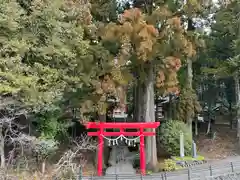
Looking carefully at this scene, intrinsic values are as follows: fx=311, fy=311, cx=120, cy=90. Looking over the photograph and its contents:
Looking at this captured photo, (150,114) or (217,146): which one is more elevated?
(150,114)

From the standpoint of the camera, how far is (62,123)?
16078mm

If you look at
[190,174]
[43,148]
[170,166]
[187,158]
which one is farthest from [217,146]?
[43,148]

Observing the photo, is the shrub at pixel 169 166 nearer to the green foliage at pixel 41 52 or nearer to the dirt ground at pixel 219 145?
the dirt ground at pixel 219 145

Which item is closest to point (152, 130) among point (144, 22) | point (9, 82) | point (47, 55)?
point (144, 22)

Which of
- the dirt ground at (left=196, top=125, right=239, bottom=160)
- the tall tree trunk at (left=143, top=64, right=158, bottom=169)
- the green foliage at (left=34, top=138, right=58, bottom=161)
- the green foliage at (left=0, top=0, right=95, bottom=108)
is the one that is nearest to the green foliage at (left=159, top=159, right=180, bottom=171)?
the tall tree trunk at (left=143, top=64, right=158, bottom=169)

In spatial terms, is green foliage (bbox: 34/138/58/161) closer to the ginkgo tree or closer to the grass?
the ginkgo tree

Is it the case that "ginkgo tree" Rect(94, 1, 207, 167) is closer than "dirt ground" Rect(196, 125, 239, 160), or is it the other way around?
"ginkgo tree" Rect(94, 1, 207, 167)

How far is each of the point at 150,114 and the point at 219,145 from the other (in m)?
5.95

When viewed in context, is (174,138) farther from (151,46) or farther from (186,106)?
(151,46)

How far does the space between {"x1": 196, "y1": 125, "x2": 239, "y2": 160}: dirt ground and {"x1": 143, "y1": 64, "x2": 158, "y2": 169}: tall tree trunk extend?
3.53 m

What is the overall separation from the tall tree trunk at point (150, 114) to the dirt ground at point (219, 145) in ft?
11.6

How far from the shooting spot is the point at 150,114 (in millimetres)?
17125

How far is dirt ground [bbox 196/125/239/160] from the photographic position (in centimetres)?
1847

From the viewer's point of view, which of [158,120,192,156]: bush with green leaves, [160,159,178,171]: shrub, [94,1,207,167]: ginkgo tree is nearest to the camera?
[94,1,207,167]: ginkgo tree
